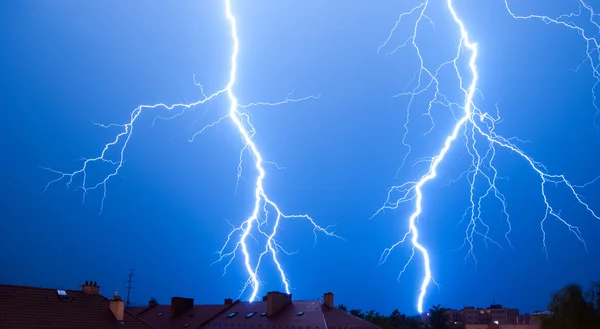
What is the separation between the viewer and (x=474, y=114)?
92.8ft

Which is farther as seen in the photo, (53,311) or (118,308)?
(118,308)

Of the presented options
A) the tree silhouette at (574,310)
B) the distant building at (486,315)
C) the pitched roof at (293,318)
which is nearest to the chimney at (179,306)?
the pitched roof at (293,318)

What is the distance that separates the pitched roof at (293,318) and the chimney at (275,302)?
0.18 metres

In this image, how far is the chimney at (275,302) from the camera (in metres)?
22.8

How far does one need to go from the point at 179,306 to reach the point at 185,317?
1.10 meters

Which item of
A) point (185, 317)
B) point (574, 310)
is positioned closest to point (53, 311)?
point (185, 317)

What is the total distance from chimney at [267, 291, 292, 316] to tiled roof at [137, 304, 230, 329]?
3325mm

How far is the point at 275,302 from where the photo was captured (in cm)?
2309

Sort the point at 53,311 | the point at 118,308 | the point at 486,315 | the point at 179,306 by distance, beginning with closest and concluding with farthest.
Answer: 1. the point at 53,311
2. the point at 118,308
3. the point at 179,306
4. the point at 486,315

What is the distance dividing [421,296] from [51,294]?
641 inches

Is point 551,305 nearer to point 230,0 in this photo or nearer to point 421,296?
point 421,296

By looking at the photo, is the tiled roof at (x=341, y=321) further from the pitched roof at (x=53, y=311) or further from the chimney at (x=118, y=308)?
the chimney at (x=118, y=308)

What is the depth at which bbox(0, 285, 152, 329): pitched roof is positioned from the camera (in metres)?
14.6

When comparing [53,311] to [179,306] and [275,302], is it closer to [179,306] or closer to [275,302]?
[275,302]
